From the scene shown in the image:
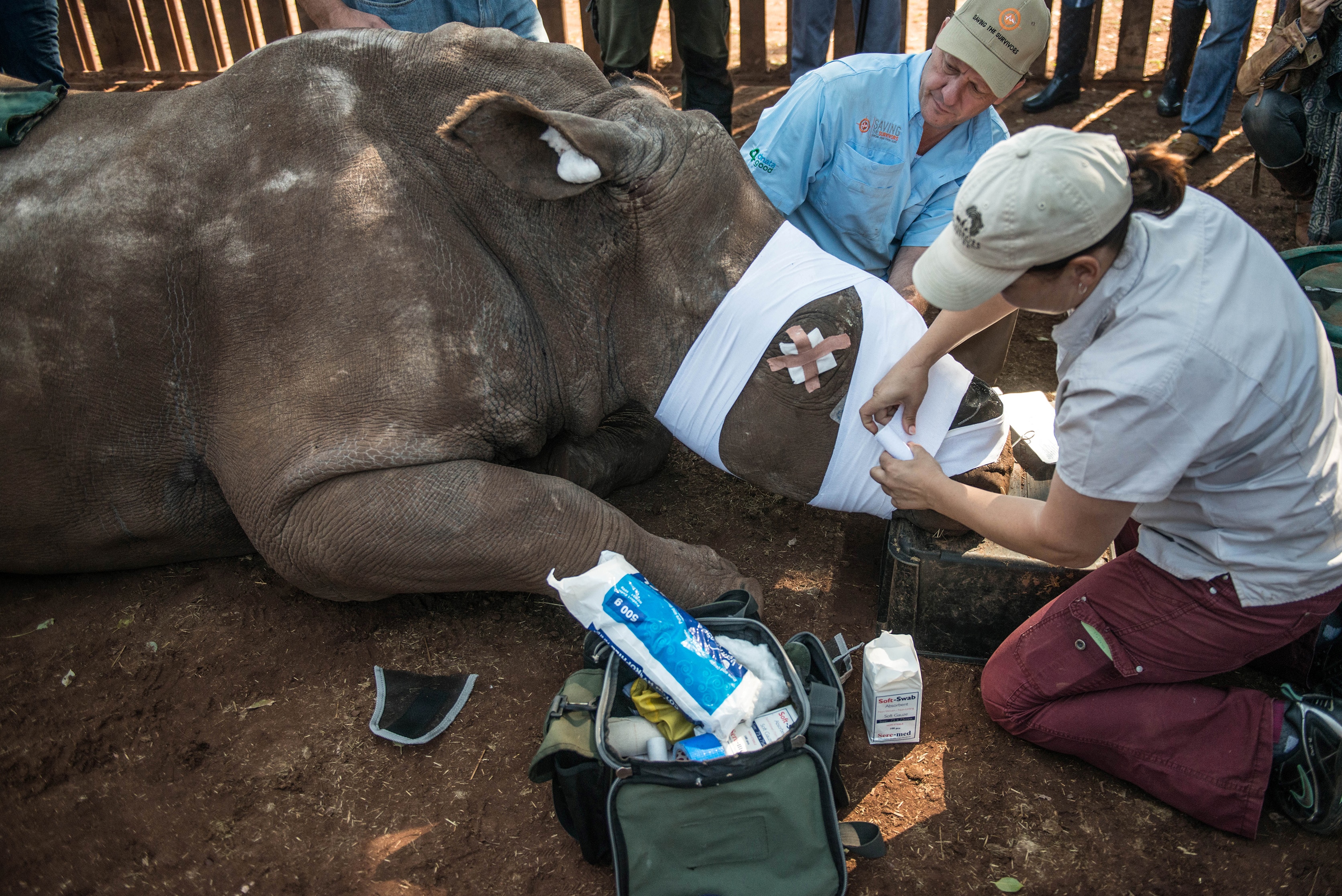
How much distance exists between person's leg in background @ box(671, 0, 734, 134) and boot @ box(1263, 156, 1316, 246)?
10.7ft

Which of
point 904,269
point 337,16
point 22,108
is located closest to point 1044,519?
point 904,269

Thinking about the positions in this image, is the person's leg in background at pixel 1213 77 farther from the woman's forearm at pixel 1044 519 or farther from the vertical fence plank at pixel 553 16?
the vertical fence plank at pixel 553 16

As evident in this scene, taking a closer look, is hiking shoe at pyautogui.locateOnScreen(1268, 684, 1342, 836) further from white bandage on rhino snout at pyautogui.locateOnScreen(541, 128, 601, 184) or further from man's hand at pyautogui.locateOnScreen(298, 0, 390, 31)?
man's hand at pyautogui.locateOnScreen(298, 0, 390, 31)

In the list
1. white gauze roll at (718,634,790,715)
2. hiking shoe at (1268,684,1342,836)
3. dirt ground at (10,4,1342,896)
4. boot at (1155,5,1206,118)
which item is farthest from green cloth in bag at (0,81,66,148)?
boot at (1155,5,1206,118)

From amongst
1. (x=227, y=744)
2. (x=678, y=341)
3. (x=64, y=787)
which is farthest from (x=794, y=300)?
(x=64, y=787)

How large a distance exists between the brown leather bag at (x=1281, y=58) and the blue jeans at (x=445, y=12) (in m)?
3.85

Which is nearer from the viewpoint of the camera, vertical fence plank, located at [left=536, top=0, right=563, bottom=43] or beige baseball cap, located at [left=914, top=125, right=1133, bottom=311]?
beige baseball cap, located at [left=914, top=125, right=1133, bottom=311]

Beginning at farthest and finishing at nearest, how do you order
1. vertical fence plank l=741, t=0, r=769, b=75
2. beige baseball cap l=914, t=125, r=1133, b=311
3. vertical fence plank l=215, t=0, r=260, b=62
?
vertical fence plank l=215, t=0, r=260, b=62, vertical fence plank l=741, t=0, r=769, b=75, beige baseball cap l=914, t=125, r=1133, b=311

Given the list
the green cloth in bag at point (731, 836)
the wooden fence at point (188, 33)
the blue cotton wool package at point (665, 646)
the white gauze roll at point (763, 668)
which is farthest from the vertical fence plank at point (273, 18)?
the green cloth in bag at point (731, 836)

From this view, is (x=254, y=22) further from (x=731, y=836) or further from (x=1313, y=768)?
(x=1313, y=768)

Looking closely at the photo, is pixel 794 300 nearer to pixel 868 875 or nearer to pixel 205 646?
pixel 868 875

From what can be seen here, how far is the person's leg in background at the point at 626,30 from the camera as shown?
6012 millimetres

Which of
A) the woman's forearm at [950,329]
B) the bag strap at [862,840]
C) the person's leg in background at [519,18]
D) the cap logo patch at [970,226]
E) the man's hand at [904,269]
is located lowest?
the bag strap at [862,840]

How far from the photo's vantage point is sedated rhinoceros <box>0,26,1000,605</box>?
9.91 feet
